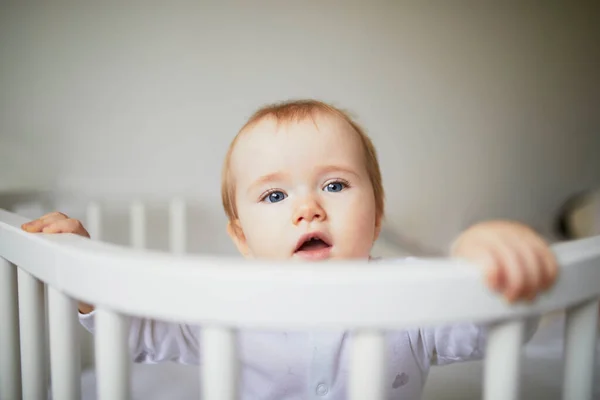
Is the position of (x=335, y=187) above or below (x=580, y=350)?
above

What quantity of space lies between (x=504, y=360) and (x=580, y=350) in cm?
5

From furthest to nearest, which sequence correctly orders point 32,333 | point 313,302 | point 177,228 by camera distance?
point 177,228
point 32,333
point 313,302

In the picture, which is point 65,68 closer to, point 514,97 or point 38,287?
point 38,287

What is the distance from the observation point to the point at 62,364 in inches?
12.5

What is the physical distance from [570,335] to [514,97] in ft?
3.90

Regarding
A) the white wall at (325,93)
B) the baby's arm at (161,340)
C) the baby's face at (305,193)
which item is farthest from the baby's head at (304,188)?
the white wall at (325,93)

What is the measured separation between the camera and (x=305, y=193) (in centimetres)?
48

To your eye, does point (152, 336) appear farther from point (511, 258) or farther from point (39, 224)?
point (511, 258)

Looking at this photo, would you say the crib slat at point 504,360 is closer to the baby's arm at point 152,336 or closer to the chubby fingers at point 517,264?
the chubby fingers at point 517,264

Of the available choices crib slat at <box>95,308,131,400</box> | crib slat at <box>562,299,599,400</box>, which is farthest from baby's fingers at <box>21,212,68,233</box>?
crib slat at <box>562,299,599,400</box>

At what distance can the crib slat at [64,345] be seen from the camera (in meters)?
0.31

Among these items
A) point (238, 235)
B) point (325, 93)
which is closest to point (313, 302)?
point (238, 235)

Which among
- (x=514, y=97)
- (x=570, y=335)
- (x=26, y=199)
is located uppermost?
(x=514, y=97)

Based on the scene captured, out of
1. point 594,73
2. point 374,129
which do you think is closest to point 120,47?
point 374,129
